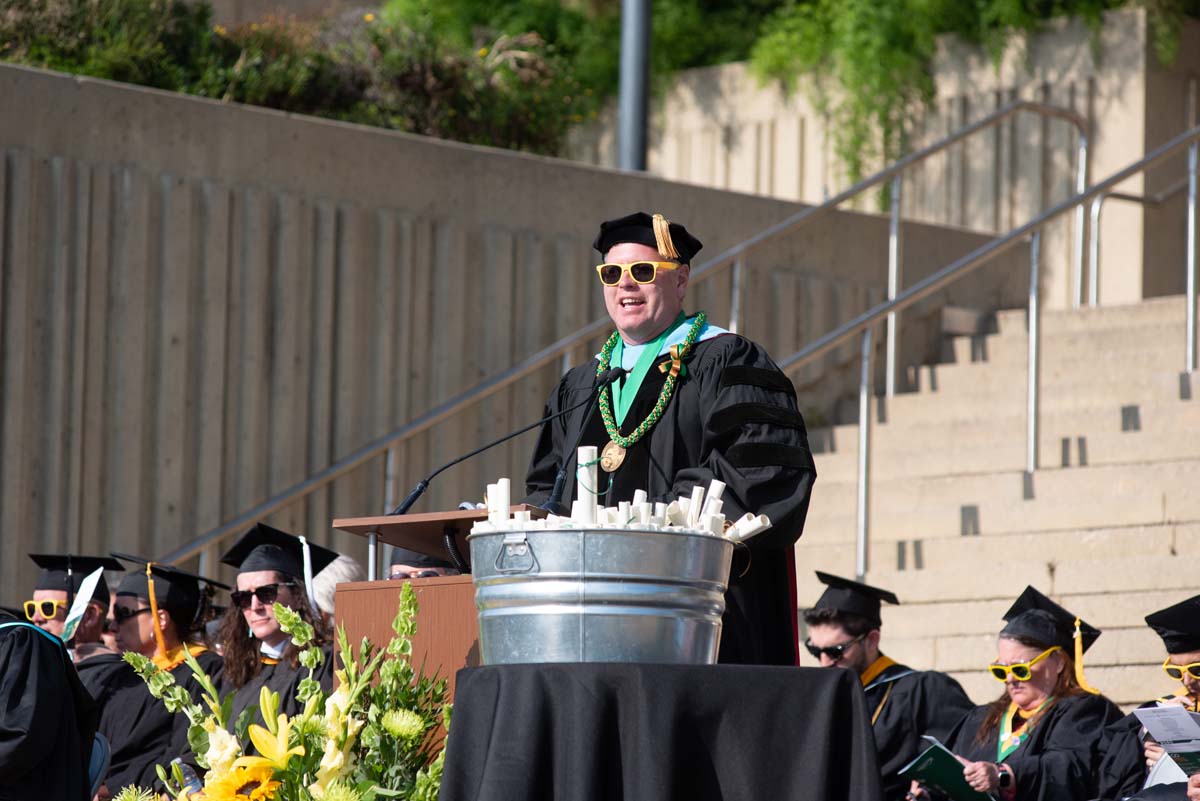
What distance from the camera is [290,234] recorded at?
9992 mm

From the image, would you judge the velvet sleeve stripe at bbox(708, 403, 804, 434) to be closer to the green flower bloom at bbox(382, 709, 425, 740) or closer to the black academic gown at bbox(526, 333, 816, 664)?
the black academic gown at bbox(526, 333, 816, 664)

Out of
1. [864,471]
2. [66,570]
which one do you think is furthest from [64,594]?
[864,471]

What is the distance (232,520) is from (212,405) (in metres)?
0.59

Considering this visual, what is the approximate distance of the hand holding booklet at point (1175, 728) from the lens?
5.45 m

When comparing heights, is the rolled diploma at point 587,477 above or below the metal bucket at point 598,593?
above

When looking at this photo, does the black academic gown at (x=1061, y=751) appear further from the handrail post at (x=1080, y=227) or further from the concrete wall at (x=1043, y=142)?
the concrete wall at (x=1043, y=142)

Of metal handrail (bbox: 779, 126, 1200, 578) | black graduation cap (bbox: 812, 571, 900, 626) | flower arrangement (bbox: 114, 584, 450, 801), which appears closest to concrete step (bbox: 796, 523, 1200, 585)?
metal handrail (bbox: 779, 126, 1200, 578)

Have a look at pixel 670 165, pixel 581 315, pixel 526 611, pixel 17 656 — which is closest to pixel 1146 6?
pixel 670 165

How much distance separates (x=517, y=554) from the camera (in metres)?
3.77

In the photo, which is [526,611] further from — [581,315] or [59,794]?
[581,315]

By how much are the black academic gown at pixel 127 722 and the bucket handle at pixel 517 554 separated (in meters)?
3.93

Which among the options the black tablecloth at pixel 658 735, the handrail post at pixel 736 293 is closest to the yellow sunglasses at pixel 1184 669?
the black tablecloth at pixel 658 735

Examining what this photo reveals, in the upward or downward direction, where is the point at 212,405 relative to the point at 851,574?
upward

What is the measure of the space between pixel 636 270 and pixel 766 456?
56 centimetres
